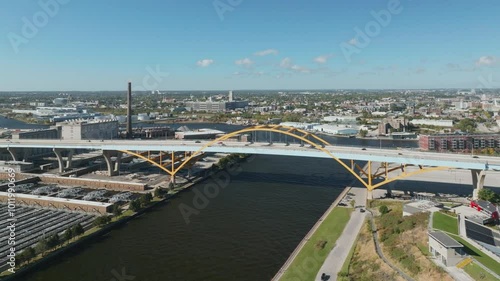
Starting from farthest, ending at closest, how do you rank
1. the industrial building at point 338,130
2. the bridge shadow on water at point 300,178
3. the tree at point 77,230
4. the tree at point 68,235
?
the industrial building at point 338,130, the bridge shadow on water at point 300,178, the tree at point 77,230, the tree at point 68,235

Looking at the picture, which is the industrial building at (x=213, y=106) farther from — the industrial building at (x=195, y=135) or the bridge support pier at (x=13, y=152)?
the bridge support pier at (x=13, y=152)

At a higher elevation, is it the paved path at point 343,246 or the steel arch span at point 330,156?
the steel arch span at point 330,156

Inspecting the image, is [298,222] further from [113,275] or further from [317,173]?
[317,173]

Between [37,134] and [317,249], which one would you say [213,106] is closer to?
[37,134]

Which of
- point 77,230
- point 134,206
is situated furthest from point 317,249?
point 77,230

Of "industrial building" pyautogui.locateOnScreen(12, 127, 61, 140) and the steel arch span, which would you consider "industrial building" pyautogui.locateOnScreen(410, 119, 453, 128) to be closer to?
the steel arch span

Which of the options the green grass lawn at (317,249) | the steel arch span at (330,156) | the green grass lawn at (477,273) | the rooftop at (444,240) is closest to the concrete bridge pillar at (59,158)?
the steel arch span at (330,156)
